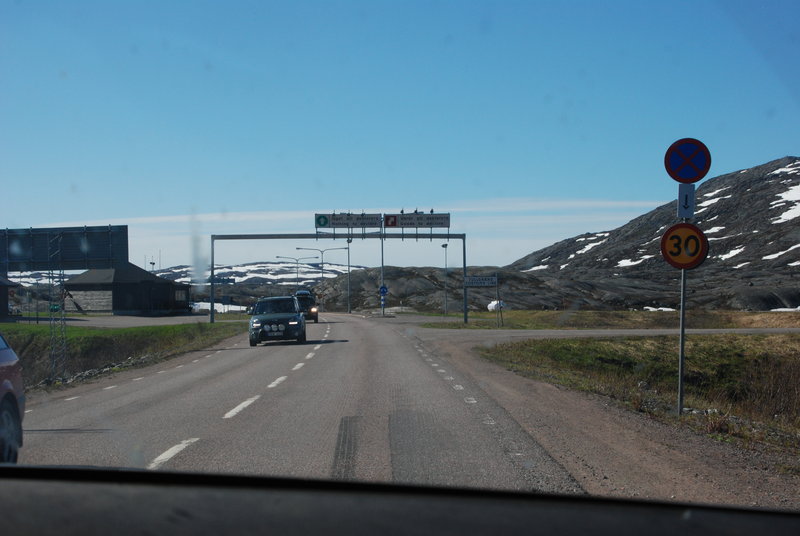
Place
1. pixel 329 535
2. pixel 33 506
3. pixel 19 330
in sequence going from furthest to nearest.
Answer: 1. pixel 19 330
2. pixel 33 506
3. pixel 329 535

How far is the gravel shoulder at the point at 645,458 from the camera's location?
5.71 metres

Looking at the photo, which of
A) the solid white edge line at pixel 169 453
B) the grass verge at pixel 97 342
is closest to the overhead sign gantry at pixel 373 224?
the grass verge at pixel 97 342

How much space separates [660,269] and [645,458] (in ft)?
427

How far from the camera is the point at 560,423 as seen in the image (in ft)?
29.8

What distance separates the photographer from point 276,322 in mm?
26672

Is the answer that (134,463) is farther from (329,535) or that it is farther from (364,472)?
(329,535)

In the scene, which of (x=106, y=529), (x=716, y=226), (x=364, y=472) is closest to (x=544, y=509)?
(x=106, y=529)

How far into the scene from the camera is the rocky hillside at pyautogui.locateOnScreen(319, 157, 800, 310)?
87475mm

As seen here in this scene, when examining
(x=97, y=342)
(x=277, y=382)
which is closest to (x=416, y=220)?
(x=97, y=342)

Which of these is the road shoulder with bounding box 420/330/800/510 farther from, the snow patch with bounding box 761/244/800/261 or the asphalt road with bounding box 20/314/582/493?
the snow patch with bounding box 761/244/800/261

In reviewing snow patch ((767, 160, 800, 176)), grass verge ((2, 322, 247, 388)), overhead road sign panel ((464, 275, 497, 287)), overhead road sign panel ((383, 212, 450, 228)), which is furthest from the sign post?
snow patch ((767, 160, 800, 176))

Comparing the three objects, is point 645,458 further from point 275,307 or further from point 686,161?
point 275,307

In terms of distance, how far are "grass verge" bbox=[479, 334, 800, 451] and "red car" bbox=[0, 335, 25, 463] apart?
897cm

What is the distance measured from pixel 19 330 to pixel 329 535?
51495 millimetres
